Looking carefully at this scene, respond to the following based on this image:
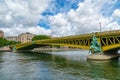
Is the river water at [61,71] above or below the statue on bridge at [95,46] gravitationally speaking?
below

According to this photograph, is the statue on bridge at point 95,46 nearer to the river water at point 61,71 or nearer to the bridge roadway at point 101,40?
the bridge roadway at point 101,40

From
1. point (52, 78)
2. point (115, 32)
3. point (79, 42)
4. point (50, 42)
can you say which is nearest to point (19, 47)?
point (50, 42)

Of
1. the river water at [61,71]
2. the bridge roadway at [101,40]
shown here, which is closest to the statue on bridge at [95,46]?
the bridge roadway at [101,40]

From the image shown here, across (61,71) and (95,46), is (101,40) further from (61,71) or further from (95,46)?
(61,71)

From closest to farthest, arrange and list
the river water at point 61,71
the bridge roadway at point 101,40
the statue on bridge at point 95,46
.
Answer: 1. the river water at point 61,71
2. the bridge roadway at point 101,40
3. the statue on bridge at point 95,46

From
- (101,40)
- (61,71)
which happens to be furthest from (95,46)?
(61,71)

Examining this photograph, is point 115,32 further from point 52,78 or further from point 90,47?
point 52,78

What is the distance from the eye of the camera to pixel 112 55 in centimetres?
7769

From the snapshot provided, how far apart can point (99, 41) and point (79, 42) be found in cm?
1329

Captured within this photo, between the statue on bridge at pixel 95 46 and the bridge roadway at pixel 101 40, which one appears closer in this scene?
the bridge roadway at pixel 101 40

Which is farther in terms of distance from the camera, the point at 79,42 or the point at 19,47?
the point at 19,47

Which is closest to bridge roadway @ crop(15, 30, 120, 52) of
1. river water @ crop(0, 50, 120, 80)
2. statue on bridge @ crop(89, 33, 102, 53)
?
statue on bridge @ crop(89, 33, 102, 53)

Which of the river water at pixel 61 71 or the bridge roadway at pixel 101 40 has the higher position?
the bridge roadway at pixel 101 40

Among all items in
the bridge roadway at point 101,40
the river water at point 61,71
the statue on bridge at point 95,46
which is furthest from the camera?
the statue on bridge at point 95,46
